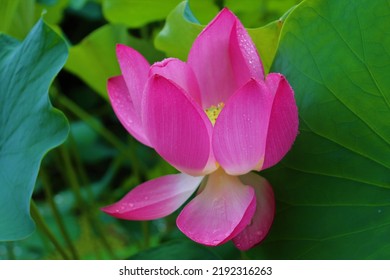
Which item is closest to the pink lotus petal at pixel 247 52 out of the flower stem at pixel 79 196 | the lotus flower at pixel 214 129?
the lotus flower at pixel 214 129

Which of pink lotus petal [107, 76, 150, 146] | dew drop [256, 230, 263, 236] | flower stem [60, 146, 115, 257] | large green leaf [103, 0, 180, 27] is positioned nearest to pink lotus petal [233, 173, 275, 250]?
dew drop [256, 230, 263, 236]

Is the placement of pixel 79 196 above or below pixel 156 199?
below

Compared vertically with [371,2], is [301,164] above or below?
below

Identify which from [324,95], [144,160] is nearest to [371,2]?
[324,95]

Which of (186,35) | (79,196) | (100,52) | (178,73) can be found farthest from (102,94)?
(178,73)

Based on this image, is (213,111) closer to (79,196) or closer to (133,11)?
(133,11)

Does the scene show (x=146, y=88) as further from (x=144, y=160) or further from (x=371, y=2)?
(x=144, y=160)

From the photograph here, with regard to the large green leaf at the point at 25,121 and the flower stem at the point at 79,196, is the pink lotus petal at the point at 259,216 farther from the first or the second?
the flower stem at the point at 79,196
